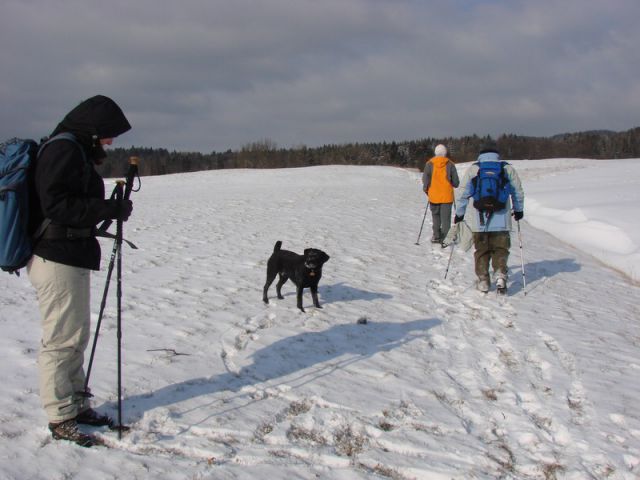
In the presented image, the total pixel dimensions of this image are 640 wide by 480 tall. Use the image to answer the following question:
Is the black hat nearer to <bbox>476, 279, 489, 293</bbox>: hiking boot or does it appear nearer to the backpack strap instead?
<bbox>476, 279, 489, 293</bbox>: hiking boot

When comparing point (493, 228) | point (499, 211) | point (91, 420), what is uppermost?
point (499, 211)

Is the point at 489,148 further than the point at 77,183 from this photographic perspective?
Yes

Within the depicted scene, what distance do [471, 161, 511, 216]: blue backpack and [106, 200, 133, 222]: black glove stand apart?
5890 mm

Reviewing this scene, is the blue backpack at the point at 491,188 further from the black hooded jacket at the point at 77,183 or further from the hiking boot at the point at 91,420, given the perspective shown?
the hiking boot at the point at 91,420

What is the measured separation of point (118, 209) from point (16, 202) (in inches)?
24.9

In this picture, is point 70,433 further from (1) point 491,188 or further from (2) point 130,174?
(1) point 491,188

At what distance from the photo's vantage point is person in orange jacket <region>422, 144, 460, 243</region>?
11.5 meters

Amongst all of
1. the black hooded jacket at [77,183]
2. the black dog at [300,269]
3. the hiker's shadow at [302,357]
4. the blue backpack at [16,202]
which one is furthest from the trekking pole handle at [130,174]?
the black dog at [300,269]

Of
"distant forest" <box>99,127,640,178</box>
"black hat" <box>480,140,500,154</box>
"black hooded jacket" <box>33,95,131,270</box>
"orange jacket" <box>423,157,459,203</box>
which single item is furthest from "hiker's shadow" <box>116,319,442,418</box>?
"distant forest" <box>99,127,640,178</box>

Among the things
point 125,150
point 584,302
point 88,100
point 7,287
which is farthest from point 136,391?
point 125,150

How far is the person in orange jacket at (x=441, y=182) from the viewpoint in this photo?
11547 millimetres

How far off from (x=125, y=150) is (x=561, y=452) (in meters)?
104

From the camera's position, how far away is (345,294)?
8.00 metres

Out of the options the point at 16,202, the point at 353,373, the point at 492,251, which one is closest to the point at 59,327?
the point at 16,202
